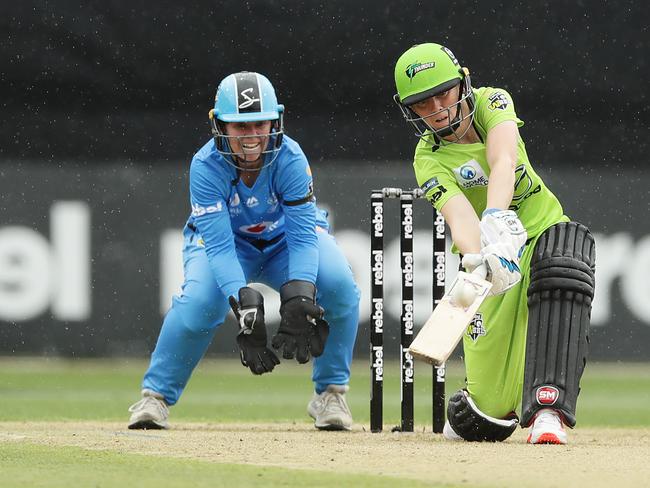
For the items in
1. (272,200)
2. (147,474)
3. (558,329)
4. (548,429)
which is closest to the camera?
(147,474)

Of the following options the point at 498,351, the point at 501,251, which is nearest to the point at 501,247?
the point at 501,251

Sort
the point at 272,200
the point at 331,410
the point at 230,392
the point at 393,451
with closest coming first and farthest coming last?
the point at 393,451 → the point at 272,200 → the point at 331,410 → the point at 230,392

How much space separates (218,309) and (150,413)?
1.85ft

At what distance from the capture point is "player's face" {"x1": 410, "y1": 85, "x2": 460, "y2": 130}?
5438 millimetres

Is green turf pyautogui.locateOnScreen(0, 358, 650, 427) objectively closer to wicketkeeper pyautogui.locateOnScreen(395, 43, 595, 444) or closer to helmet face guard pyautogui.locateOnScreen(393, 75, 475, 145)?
wicketkeeper pyautogui.locateOnScreen(395, 43, 595, 444)

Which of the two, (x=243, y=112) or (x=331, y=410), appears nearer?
(x=243, y=112)

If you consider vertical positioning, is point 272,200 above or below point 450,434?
above

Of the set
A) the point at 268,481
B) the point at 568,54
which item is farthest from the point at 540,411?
the point at 568,54

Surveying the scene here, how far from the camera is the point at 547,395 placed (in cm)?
523

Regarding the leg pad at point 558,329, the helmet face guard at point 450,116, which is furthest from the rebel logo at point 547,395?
the helmet face guard at point 450,116

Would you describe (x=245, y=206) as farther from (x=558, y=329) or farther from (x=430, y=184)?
(x=558, y=329)

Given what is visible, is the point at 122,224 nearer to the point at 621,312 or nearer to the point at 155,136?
the point at 155,136

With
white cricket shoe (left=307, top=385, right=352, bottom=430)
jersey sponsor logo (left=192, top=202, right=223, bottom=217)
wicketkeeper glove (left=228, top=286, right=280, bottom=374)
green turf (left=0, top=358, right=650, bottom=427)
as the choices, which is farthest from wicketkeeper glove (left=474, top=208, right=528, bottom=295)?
green turf (left=0, top=358, right=650, bottom=427)

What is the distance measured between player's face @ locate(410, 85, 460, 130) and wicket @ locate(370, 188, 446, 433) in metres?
0.57
